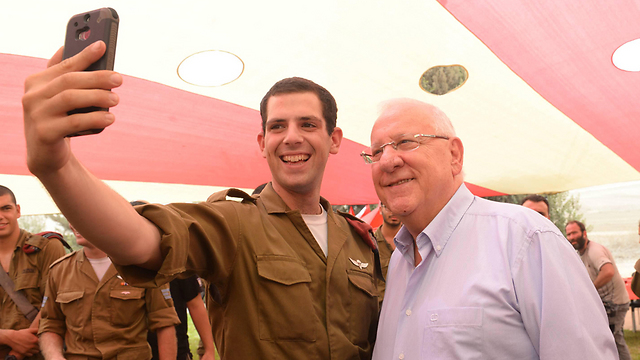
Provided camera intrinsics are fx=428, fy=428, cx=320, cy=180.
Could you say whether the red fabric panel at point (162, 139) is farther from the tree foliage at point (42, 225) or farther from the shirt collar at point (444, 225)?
the tree foliage at point (42, 225)

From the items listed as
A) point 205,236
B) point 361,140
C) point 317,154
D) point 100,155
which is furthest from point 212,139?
point 205,236

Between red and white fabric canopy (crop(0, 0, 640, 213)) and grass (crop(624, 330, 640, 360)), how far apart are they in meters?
3.03

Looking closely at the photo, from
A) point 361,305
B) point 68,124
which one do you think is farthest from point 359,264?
point 68,124

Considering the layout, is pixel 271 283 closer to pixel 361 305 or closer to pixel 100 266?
pixel 361 305

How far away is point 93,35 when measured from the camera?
2.43 feet

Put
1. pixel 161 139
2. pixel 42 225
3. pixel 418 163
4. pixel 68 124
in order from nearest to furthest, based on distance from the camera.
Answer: pixel 68 124 < pixel 418 163 < pixel 161 139 < pixel 42 225

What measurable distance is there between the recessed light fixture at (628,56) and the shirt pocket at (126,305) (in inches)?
181

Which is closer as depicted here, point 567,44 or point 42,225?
point 567,44

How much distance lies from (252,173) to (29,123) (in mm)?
6496

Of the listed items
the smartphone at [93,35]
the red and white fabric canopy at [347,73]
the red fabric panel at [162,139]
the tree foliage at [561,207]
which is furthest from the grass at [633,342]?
the tree foliage at [561,207]

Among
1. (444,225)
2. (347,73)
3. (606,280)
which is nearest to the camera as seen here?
(444,225)

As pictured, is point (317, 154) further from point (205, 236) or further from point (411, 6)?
point (411, 6)

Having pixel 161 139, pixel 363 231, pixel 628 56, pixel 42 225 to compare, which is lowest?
pixel 42 225

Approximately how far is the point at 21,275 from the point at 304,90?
2993 mm
